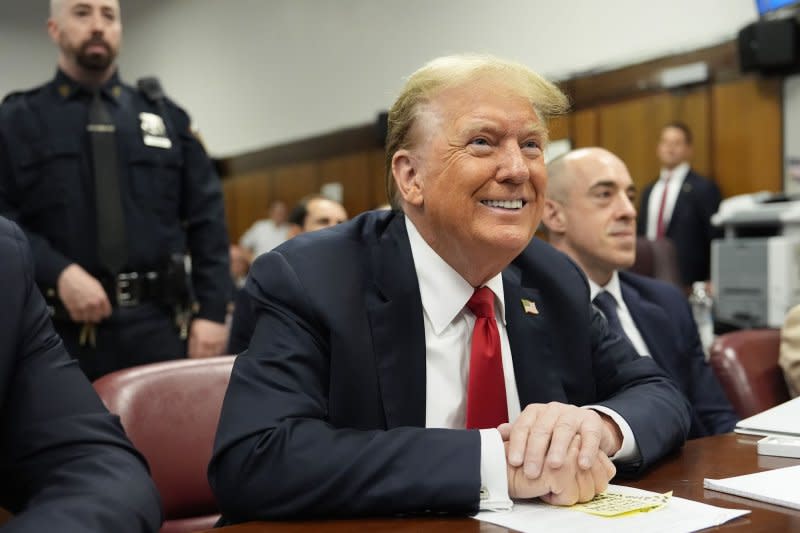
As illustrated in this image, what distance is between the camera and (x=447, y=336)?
1619 mm

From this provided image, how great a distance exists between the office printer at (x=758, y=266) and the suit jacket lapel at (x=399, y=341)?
146 inches

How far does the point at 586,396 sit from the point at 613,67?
6671mm

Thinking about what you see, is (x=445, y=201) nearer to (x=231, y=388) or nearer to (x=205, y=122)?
(x=231, y=388)

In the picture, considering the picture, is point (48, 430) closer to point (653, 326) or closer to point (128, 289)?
point (128, 289)

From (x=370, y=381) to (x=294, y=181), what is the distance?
1048 cm

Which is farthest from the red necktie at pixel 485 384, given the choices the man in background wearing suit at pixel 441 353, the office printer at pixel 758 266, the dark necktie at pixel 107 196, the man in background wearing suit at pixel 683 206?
the man in background wearing suit at pixel 683 206

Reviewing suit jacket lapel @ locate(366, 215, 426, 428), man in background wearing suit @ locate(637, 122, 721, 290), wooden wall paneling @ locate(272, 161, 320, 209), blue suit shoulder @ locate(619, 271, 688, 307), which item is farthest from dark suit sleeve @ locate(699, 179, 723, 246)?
suit jacket lapel @ locate(366, 215, 426, 428)

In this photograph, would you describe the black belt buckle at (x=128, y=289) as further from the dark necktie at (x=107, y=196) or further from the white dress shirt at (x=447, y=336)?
the white dress shirt at (x=447, y=336)

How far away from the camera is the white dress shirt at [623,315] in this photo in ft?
8.71

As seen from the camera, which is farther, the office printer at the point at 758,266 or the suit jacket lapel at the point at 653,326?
the office printer at the point at 758,266

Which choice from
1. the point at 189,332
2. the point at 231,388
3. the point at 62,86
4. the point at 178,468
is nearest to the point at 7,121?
the point at 62,86

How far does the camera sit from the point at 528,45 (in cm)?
845

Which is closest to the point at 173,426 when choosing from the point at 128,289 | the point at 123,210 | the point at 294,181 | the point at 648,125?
the point at 128,289

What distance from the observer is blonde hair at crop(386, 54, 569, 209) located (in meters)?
1.59
